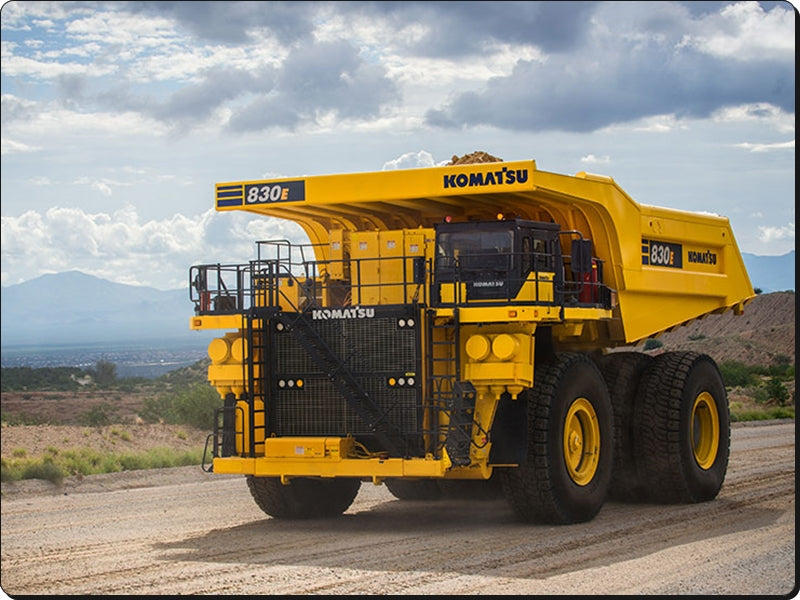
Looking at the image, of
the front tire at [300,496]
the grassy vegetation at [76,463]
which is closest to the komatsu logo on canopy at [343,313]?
the front tire at [300,496]

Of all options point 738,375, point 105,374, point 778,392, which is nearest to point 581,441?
point 778,392

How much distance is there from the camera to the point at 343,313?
42.4 ft

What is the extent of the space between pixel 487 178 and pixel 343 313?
2.05 meters

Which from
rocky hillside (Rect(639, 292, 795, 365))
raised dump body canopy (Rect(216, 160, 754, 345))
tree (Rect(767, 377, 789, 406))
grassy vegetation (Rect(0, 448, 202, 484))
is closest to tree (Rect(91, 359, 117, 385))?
rocky hillside (Rect(639, 292, 795, 365))

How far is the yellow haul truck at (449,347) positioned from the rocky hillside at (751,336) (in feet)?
98.6

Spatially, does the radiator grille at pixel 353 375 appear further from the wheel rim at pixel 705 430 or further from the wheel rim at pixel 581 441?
the wheel rim at pixel 705 430

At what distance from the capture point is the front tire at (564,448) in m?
12.7

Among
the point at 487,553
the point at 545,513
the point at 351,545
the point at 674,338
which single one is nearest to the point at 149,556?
the point at 351,545

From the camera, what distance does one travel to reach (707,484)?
1568cm

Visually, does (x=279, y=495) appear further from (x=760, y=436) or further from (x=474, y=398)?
(x=760, y=436)

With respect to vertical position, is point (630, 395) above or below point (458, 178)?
below

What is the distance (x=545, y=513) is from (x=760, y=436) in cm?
1423

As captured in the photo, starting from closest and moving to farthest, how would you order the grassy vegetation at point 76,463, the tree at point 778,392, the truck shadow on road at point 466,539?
1. the truck shadow on road at point 466,539
2. the grassy vegetation at point 76,463
3. the tree at point 778,392

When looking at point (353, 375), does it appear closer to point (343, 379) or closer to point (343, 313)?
point (343, 379)
